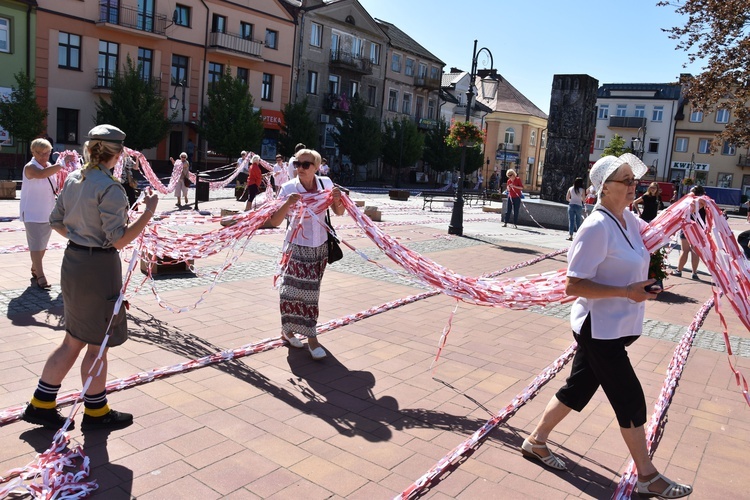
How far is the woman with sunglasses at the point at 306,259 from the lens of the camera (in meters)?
5.53

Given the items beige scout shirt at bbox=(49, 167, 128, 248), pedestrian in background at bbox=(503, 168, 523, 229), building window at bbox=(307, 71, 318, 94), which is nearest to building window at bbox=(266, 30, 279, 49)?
building window at bbox=(307, 71, 318, 94)

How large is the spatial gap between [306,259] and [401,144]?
140 feet

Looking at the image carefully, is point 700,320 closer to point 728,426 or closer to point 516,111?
point 728,426

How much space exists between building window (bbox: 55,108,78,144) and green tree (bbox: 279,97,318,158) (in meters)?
12.5

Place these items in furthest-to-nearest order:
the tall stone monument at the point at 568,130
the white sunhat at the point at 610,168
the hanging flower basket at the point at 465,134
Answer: the tall stone monument at the point at 568,130 < the hanging flower basket at the point at 465,134 < the white sunhat at the point at 610,168

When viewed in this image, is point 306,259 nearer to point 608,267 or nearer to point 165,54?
point 608,267

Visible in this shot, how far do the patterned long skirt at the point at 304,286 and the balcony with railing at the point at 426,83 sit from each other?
50111 millimetres

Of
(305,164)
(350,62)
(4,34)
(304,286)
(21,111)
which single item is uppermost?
(350,62)

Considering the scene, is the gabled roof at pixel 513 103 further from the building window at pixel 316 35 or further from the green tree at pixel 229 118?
the green tree at pixel 229 118

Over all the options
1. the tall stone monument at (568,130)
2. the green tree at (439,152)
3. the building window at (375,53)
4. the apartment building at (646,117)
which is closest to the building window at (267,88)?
the building window at (375,53)

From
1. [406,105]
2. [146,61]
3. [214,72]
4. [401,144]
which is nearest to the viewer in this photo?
[146,61]

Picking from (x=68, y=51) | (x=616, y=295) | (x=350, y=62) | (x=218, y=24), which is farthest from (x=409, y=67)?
(x=616, y=295)

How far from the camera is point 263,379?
16.6 feet

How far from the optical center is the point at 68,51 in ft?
101
